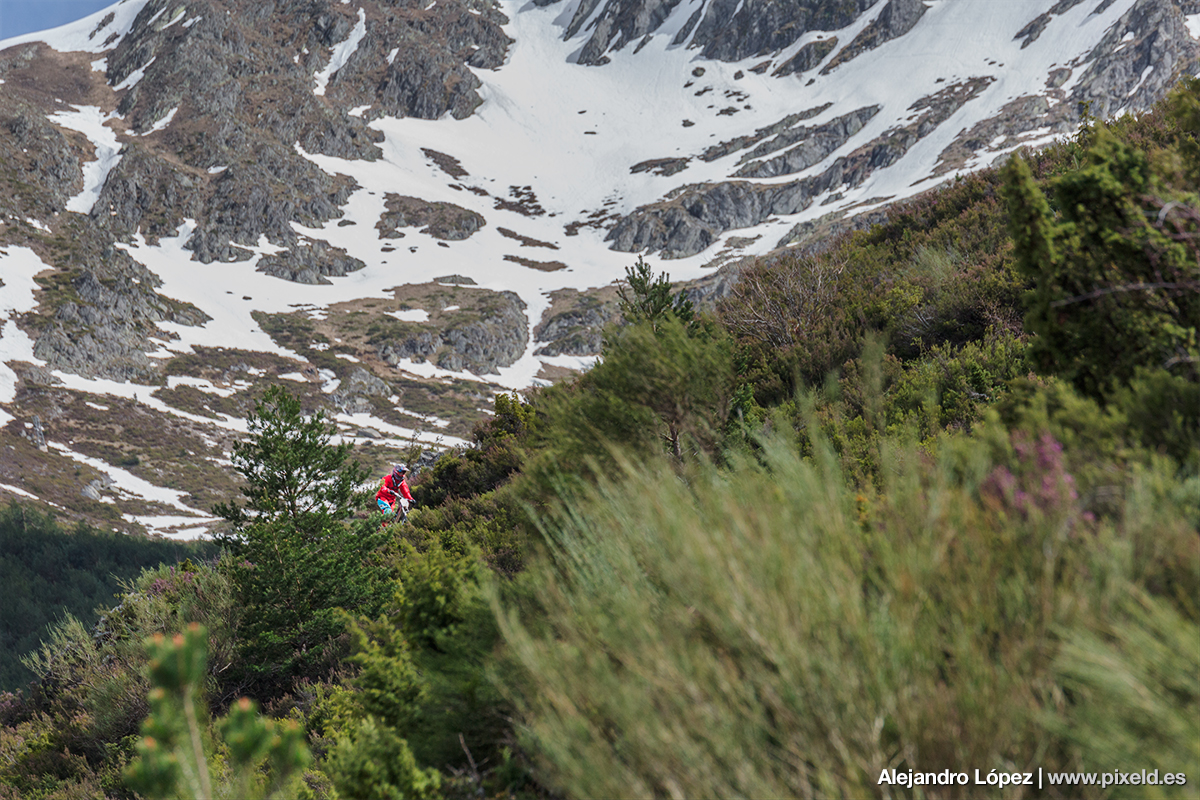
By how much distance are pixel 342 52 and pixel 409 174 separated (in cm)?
Result: 4386

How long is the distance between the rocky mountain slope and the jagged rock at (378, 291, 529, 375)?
1.36 ft

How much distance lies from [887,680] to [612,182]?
119965 mm

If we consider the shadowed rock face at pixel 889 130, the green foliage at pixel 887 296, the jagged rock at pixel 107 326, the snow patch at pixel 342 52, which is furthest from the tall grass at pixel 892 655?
the snow patch at pixel 342 52

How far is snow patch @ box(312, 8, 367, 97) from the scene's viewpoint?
129250mm

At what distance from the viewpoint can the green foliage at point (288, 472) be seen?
9.41 m

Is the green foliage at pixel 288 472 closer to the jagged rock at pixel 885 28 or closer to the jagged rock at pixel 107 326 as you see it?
the jagged rock at pixel 107 326

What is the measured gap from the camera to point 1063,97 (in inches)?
2911

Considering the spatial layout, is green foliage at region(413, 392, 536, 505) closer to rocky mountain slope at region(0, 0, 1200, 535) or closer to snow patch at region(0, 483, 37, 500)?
rocky mountain slope at region(0, 0, 1200, 535)

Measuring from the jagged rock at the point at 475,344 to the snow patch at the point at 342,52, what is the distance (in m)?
79.8

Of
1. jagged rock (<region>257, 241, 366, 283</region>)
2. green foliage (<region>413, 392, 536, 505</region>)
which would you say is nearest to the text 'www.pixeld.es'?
green foliage (<region>413, 392, 536, 505</region>)

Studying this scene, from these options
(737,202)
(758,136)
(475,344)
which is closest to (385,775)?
(475,344)

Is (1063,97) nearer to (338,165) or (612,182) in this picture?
(612,182)

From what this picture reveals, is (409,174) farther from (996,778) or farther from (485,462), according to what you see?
(996,778)

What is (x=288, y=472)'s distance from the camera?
955 centimetres
